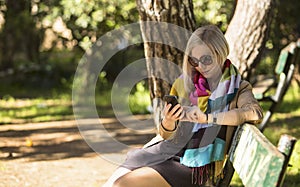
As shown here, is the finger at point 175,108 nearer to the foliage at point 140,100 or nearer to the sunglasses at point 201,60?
the sunglasses at point 201,60

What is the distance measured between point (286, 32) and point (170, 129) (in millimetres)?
9305

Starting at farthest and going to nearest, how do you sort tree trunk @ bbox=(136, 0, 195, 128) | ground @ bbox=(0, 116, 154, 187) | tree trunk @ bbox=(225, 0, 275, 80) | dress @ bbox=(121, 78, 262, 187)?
ground @ bbox=(0, 116, 154, 187) < tree trunk @ bbox=(225, 0, 275, 80) < tree trunk @ bbox=(136, 0, 195, 128) < dress @ bbox=(121, 78, 262, 187)

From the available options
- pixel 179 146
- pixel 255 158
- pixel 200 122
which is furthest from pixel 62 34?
pixel 255 158

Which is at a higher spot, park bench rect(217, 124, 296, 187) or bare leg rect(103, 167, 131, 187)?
park bench rect(217, 124, 296, 187)

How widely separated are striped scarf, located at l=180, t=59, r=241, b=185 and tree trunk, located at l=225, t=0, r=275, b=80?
227 centimetres

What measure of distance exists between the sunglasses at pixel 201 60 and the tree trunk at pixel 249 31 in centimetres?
224

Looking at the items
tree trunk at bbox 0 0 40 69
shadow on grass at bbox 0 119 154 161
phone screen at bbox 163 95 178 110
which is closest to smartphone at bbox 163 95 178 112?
phone screen at bbox 163 95 178 110

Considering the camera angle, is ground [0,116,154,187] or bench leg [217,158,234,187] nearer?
bench leg [217,158,234,187]

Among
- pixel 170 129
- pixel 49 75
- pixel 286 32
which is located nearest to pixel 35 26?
pixel 49 75

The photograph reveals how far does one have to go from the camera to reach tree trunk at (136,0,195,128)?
5461 mm

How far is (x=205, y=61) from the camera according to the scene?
3.86 meters

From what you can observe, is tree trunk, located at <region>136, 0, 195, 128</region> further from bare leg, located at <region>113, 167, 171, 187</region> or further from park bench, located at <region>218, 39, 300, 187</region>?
Answer: bare leg, located at <region>113, 167, 171, 187</region>

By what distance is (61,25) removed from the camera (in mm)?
12906

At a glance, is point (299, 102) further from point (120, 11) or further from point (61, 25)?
point (61, 25)
